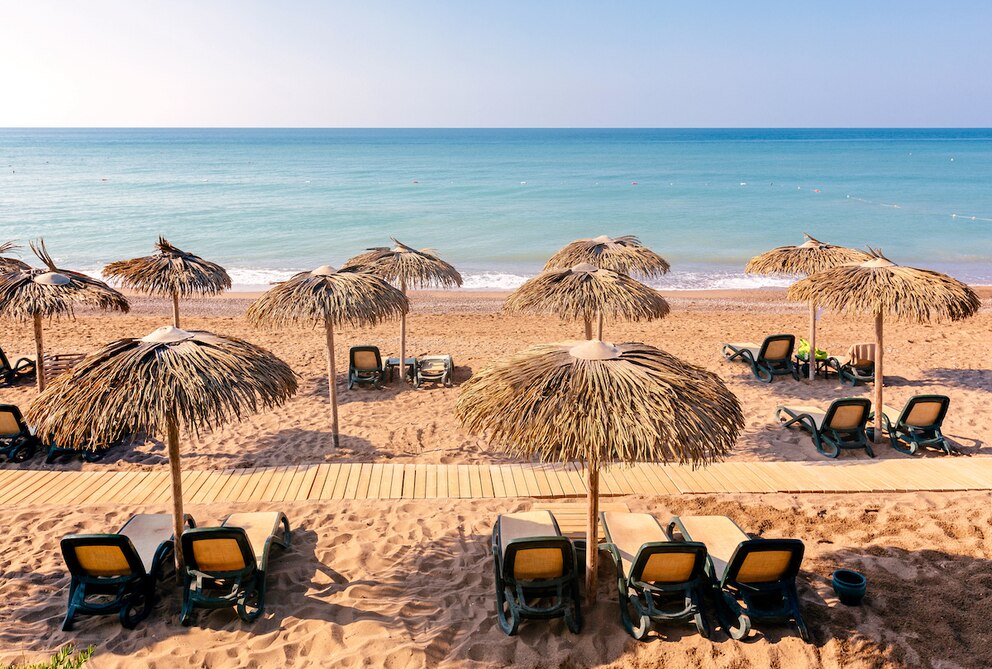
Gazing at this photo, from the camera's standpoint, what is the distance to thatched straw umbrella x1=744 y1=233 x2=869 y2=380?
1188cm

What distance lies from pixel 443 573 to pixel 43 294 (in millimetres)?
7698

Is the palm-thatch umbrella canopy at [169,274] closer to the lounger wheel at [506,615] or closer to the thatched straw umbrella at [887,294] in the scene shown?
the lounger wheel at [506,615]

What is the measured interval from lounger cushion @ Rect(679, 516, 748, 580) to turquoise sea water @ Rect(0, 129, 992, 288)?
62.8 ft

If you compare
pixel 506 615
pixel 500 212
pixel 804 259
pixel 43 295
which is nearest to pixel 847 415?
pixel 804 259

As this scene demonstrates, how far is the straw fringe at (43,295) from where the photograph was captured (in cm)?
967

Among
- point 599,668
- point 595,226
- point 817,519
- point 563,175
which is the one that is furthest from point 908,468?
point 563,175

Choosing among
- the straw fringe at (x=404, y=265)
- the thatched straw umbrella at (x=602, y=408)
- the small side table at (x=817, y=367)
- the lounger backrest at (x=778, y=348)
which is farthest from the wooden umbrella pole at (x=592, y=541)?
the small side table at (x=817, y=367)

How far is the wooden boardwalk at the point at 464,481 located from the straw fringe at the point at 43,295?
279 centimetres

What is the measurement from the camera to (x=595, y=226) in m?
37.9

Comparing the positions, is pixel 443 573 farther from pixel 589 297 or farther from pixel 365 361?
pixel 365 361

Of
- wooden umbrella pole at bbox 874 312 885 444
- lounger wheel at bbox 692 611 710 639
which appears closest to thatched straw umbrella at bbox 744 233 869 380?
wooden umbrella pole at bbox 874 312 885 444

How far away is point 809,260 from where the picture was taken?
39.9 feet

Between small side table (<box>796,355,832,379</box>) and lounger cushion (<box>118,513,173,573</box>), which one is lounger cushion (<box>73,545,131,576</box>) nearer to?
lounger cushion (<box>118,513,173,573</box>)

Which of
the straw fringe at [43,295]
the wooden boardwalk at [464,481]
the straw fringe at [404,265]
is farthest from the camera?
the straw fringe at [404,265]
